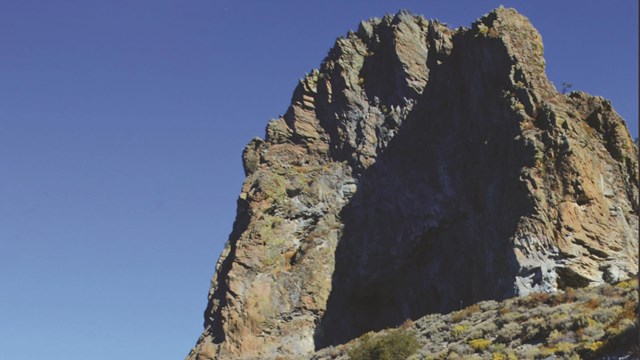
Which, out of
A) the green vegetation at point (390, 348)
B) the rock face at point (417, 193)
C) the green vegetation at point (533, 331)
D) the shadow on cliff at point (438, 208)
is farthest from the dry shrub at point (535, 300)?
the shadow on cliff at point (438, 208)

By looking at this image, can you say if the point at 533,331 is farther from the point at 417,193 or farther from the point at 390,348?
the point at 417,193

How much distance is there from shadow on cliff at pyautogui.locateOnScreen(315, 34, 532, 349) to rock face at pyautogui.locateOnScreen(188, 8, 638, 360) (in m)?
0.14

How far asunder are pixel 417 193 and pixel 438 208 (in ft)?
10.6

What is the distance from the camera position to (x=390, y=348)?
3506cm

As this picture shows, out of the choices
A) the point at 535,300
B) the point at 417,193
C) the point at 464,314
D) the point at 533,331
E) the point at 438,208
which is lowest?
the point at 533,331

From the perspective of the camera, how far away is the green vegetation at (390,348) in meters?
34.5

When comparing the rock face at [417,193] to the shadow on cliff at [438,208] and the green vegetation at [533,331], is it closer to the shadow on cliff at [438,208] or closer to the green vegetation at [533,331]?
the shadow on cliff at [438,208]

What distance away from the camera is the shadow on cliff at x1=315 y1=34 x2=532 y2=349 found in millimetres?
50312

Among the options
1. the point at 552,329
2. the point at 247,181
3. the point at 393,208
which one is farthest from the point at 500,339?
the point at 247,181

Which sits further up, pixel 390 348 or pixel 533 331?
pixel 390 348

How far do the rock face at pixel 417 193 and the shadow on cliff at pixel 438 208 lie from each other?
0.47 feet

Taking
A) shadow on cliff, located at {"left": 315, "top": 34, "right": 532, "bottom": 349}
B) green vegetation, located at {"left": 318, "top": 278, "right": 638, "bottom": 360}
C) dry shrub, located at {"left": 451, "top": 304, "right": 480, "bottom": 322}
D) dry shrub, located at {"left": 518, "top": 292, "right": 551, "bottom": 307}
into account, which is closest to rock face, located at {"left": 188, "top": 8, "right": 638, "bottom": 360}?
shadow on cliff, located at {"left": 315, "top": 34, "right": 532, "bottom": 349}

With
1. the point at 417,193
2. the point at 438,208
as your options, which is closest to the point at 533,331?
the point at 438,208

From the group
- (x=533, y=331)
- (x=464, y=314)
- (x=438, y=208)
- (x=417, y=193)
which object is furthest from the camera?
(x=417, y=193)
